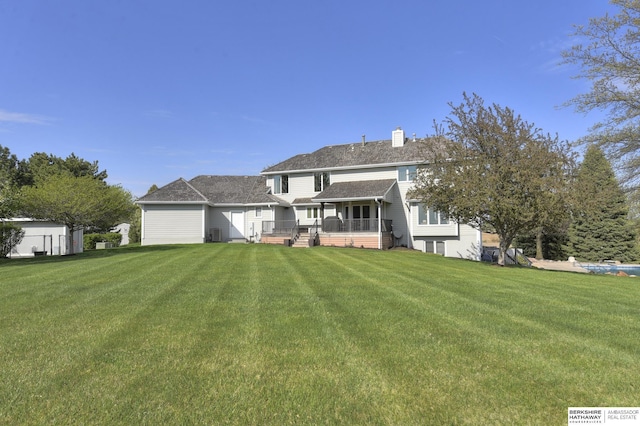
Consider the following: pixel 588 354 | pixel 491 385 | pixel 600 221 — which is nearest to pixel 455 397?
pixel 491 385

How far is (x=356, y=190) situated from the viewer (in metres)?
25.4

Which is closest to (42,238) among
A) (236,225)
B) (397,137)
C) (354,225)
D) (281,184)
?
(236,225)

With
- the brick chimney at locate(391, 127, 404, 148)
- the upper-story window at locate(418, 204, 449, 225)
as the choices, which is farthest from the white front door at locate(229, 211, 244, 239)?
the upper-story window at locate(418, 204, 449, 225)

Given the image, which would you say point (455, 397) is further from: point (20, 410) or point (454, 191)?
point (454, 191)

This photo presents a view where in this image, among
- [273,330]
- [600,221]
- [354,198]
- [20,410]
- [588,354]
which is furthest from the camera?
[600,221]

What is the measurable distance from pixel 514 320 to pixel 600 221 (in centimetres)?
3390

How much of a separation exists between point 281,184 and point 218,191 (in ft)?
20.0

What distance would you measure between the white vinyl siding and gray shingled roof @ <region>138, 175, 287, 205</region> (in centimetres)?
77

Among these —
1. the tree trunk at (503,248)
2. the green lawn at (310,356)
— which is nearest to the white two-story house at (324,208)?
the tree trunk at (503,248)

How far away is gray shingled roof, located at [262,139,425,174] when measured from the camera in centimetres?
2676

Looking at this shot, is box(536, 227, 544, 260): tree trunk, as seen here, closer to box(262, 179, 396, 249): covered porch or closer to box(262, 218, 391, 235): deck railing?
box(262, 179, 396, 249): covered porch

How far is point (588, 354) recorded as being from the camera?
449 cm

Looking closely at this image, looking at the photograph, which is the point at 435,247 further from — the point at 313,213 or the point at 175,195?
the point at 175,195

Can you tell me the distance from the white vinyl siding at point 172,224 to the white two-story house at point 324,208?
7cm
